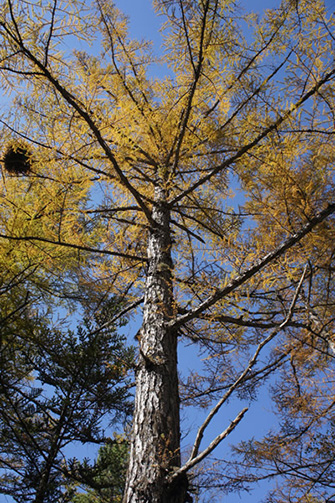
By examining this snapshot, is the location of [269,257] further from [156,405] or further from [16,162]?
[16,162]

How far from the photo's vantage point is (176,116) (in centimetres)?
461

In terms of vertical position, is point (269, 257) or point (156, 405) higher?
point (269, 257)

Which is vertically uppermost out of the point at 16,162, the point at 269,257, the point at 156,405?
the point at 16,162

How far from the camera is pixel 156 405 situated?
98.1 inches

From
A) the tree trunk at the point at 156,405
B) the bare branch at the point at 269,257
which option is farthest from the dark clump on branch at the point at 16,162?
the bare branch at the point at 269,257

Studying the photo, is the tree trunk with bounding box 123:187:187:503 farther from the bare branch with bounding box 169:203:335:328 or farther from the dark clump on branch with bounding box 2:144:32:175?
the dark clump on branch with bounding box 2:144:32:175

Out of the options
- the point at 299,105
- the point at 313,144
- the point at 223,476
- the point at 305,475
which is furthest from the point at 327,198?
the point at 223,476

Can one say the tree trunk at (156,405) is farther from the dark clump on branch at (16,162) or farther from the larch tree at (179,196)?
the dark clump on branch at (16,162)

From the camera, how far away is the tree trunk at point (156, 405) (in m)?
2.09

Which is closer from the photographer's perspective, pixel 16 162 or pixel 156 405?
pixel 156 405

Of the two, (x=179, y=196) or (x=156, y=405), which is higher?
(x=179, y=196)

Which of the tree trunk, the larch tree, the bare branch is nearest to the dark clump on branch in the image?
the larch tree

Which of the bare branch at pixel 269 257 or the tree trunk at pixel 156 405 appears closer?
the tree trunk at pixel 156 405

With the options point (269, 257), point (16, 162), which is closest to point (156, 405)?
point (269, 257)
